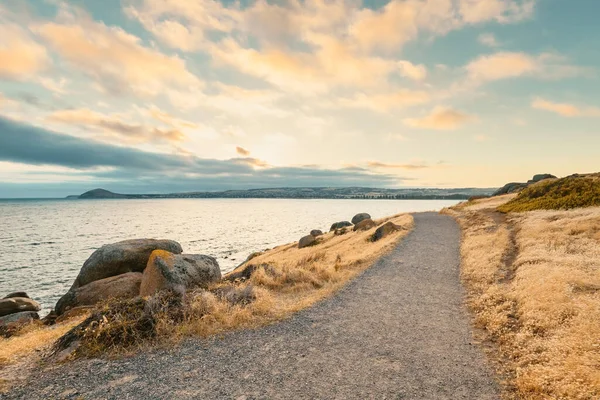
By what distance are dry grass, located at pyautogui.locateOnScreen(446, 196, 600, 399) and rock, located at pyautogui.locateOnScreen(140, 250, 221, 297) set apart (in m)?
11.9

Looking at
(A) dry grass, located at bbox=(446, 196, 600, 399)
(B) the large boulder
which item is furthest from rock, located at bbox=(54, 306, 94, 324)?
(B) the large boulder

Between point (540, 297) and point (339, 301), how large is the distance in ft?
24.4

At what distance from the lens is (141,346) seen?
9.31 m

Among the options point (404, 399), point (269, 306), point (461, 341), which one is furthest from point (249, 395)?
point (461, 341)

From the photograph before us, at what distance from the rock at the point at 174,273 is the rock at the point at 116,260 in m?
7.85

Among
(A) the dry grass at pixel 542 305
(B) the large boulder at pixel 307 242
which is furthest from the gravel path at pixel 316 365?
(B) the large boulder at pixel 307 242

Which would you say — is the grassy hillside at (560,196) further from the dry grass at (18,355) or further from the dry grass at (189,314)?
the dry grass at (18,355)

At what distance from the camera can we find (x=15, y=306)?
78.7 feet

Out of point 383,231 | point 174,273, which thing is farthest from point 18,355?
point 383,231

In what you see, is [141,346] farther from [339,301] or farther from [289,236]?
[289,236]

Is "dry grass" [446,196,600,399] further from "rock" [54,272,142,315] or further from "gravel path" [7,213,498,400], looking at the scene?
"rock" [54,272,142,315]

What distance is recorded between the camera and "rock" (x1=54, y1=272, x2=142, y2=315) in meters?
18.9

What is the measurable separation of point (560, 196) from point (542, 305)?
36.0 metres

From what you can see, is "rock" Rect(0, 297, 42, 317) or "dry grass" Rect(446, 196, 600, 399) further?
"rock" Rect(0, 297, 42, 317)
